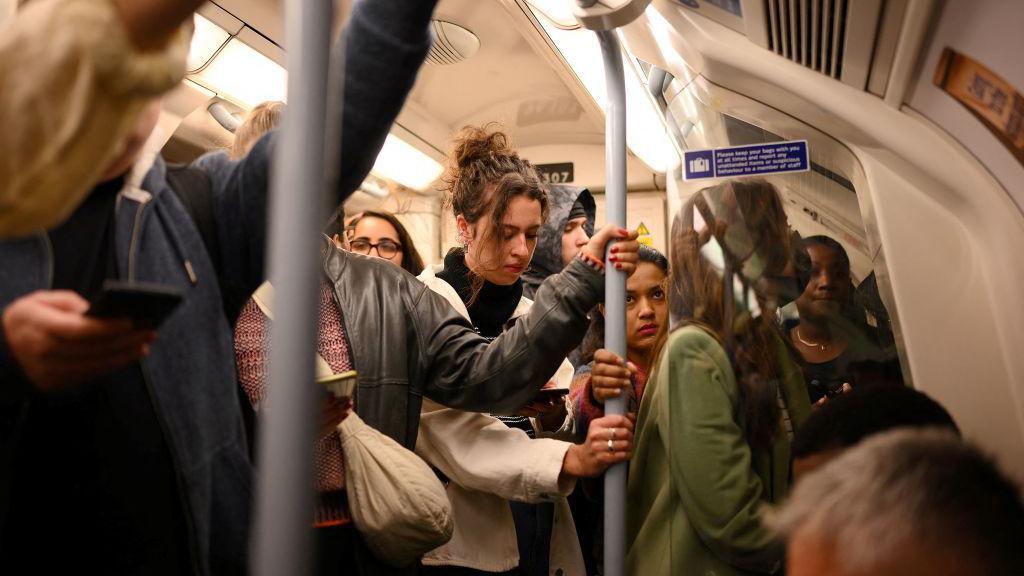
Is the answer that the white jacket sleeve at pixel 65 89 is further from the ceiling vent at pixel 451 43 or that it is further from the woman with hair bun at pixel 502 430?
the ceiling vent at pixel 451 43

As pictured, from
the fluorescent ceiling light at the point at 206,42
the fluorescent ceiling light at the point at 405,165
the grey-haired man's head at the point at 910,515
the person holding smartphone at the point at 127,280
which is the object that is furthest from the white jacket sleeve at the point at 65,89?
the fluorescent ceiling light at the point at 405,165

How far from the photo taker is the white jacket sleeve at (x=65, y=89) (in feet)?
2.05

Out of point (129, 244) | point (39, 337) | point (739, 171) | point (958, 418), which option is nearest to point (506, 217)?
point (739, 171)

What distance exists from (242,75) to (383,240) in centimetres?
152

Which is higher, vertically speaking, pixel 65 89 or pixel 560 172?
pixel 560 172

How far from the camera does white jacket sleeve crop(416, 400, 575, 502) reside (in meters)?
1.83

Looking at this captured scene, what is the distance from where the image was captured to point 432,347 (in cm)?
180

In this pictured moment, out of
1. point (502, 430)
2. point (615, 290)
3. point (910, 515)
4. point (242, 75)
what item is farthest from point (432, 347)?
point (242, 75)

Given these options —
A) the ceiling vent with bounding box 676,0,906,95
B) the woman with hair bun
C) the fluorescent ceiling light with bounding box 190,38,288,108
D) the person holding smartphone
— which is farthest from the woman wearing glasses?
the person holding smartphone

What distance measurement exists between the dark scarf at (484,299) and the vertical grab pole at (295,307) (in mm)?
1598

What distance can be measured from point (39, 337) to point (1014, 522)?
3.03ft

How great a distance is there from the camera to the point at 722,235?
164 centimetres

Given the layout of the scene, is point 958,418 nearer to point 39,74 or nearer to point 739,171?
point 739,171

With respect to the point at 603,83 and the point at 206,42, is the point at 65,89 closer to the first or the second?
the point at 603,83
